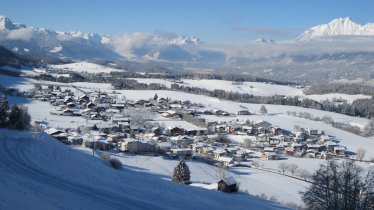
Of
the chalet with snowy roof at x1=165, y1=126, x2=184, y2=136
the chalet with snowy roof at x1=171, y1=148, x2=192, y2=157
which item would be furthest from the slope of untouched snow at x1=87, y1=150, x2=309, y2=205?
the chalet with snowy roof at x1=165, y1=126, x2=184, y2=136

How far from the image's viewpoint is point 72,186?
1694cm

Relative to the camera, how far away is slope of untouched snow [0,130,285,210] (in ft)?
47.3

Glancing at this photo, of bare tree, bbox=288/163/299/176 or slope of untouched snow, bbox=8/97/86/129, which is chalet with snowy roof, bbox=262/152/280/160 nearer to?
bare tree, bbox=288/163/299/176

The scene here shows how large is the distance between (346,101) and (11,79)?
237ft

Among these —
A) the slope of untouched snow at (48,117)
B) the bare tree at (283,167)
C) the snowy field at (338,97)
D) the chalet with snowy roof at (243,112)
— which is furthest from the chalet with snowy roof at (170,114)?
the snowy field at (338,97)

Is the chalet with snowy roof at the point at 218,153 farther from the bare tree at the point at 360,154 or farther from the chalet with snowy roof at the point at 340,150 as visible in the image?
the bare tree at the point at 360,154

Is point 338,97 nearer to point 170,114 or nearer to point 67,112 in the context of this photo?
point 170,114

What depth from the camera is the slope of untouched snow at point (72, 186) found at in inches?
567

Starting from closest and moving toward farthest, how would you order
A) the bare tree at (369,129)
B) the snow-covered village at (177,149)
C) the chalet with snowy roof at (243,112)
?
1. the snow-covered village at (177,149)
2. the bare tree at (369,129)
3. the chalet with snowy roof at (243,112)

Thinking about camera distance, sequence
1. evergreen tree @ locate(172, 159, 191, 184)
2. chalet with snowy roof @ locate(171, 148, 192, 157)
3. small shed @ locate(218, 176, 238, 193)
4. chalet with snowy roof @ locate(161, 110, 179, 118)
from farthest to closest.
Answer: chalet with snowy roof @ locate(161, 110, 179, 118)
chalet with snowy roof @ locate(171, 148, 192, 157)
evergreen tree @ locate(172, 159, 191, 184)
small shed @ locate(218, 176, 238, 193)

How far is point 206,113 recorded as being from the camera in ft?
240

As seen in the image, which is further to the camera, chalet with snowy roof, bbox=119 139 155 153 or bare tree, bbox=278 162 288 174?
bare tree, bbox=278 162 288 174

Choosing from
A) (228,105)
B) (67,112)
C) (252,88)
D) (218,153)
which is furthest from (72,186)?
(252,88)

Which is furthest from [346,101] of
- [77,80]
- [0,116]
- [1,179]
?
[1,179]
